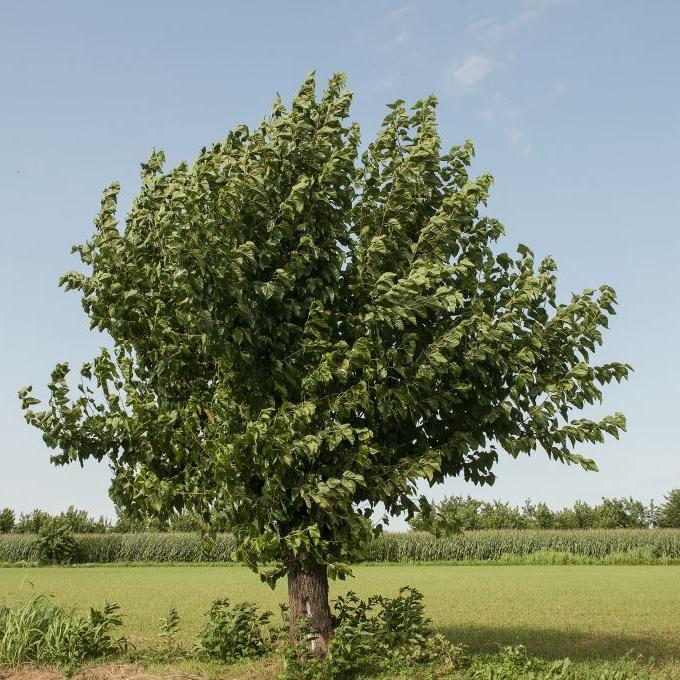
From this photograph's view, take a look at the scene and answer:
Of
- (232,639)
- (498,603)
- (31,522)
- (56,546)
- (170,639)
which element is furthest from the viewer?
(31,522)

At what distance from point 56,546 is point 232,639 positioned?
6087cm

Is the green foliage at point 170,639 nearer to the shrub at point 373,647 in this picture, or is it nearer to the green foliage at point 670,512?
the shrub at point 373,647

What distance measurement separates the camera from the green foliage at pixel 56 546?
69.6 m

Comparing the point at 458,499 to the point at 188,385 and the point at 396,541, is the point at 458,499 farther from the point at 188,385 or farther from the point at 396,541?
the point at 188,385

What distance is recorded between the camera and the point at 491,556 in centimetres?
6756

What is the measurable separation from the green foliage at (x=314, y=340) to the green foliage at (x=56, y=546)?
61.2 m

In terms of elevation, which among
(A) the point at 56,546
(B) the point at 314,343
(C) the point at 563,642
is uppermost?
(B) the point at 314,343

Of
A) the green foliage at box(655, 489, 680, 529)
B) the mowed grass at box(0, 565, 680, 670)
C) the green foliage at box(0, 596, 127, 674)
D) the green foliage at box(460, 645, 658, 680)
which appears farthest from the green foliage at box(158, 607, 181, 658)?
the green foliage at box(655, 489, 680, 529)

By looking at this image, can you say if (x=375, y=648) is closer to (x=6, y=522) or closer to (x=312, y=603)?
(x=312, y=603)

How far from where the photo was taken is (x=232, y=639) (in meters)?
14.6

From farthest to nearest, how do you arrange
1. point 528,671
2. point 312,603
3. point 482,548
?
point 482,548 < point 312,603 < point 528,671

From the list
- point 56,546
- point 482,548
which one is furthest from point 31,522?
point 482,548

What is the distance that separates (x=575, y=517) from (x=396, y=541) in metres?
49.6

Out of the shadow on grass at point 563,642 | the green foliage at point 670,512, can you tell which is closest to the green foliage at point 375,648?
the shadow on grass at point 563,642
